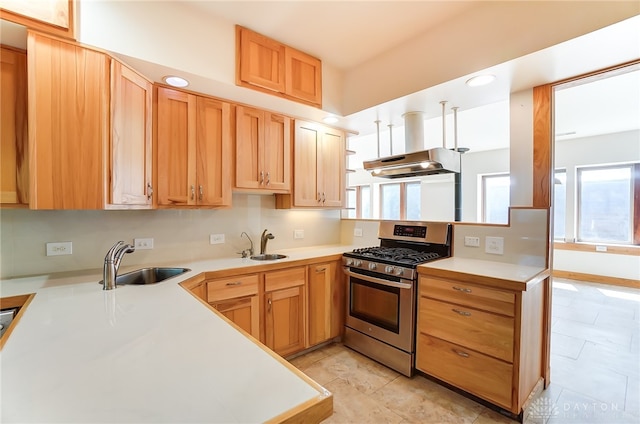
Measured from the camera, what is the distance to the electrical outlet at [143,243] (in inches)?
87.5

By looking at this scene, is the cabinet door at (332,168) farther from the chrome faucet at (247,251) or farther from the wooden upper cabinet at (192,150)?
the wooden upper cabinet at (192,150)

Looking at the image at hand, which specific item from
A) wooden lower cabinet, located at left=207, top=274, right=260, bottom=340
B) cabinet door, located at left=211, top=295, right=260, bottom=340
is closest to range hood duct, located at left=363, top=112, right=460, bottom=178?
wooden lower cabinet, located at left=207, top=274, right=260, bottom=340

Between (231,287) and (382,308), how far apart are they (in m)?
1.27

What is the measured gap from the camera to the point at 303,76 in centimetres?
248

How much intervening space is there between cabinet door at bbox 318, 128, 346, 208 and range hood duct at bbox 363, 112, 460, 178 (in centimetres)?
45

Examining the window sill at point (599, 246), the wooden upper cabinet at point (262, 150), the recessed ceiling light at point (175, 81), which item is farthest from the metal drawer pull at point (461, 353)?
the window sill at point (599, 246)

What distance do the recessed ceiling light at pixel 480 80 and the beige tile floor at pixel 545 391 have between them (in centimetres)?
229

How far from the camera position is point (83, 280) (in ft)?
5.71

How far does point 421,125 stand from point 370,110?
53 centimetres

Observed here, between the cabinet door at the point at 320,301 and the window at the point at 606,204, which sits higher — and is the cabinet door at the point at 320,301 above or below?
below

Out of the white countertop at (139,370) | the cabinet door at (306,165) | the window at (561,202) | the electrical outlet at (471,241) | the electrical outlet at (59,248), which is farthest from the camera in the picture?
the window at (561,202)

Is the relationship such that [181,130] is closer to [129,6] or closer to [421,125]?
[129,6]

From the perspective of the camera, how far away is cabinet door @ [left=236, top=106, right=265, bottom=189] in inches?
96.0

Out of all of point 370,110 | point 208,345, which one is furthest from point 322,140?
point 208,345
